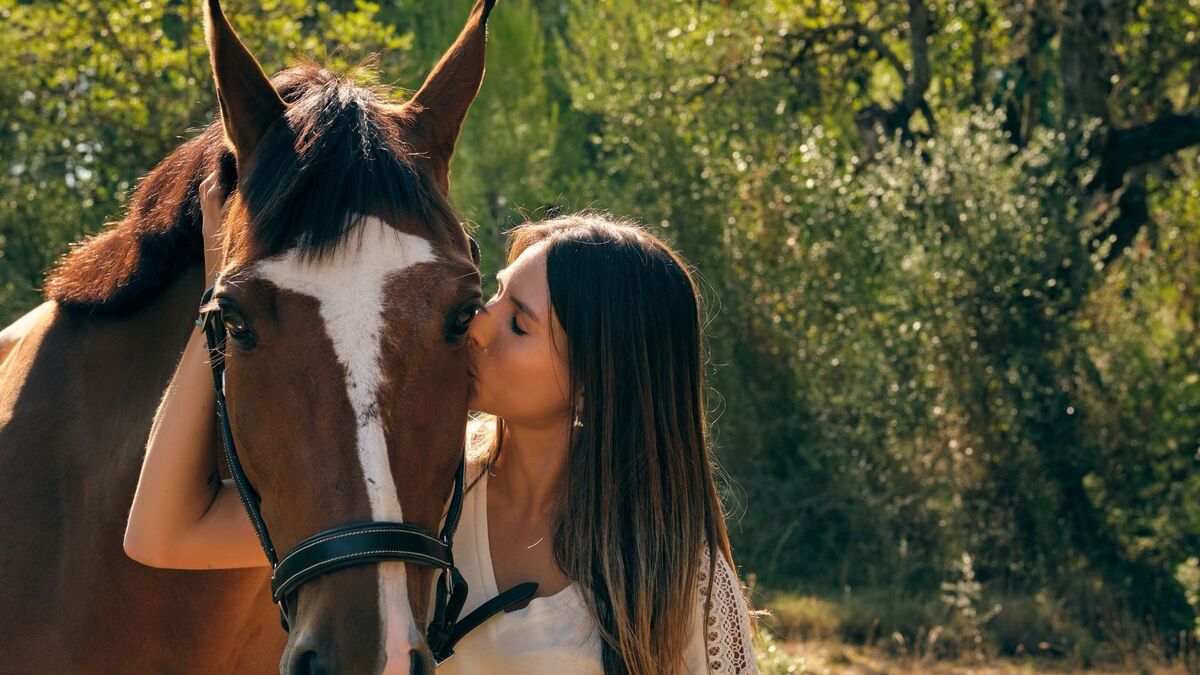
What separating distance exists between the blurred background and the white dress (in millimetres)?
4280

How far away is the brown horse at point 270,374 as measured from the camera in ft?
5.43

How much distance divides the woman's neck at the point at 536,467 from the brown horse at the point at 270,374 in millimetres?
460

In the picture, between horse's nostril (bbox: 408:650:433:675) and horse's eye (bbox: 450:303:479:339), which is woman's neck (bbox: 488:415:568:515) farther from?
horse's nostril (bbox: 408:650:433:675)

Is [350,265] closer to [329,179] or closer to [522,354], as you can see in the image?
[329,179]

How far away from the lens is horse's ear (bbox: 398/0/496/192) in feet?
6.81

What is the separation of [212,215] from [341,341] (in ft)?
1.58

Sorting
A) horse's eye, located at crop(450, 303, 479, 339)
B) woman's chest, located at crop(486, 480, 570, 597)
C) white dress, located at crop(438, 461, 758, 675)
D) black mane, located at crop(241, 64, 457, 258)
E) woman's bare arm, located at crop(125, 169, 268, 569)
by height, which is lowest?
white dress, located at crop(438, 461, 758, 675)

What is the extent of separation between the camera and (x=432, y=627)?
6.17ft

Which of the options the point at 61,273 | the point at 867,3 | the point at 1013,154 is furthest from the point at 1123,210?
the point at 61,273

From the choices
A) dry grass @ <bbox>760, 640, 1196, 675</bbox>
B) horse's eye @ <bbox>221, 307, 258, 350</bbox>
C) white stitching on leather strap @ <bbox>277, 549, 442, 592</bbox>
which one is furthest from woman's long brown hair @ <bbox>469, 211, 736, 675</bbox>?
dry grass @ <bbox>760, 640, 1196, 675</bbox>

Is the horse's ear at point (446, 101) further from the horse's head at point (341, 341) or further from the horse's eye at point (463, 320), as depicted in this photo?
the horse's eye at point (463, 320)

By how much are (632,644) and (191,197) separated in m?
1.11

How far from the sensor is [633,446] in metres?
2.21

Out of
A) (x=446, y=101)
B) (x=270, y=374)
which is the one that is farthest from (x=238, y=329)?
(x=446, y=101)
